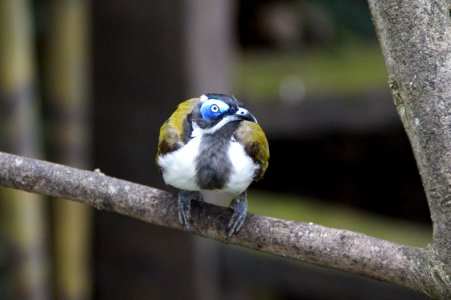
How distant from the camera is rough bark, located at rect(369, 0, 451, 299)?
2.42 metres

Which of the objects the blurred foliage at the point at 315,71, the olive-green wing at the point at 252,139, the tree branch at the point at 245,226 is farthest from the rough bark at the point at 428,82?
the blurred foliage at the point at 315,71

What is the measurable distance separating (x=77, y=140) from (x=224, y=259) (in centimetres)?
94

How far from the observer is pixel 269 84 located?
5.20m

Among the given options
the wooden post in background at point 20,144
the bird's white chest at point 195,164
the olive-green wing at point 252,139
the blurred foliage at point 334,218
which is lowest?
the blurred foliage at point 334,218

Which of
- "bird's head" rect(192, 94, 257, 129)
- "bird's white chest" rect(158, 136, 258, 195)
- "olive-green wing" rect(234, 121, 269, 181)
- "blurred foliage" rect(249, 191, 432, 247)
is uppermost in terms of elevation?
"bird's head" rect(192, 94, 257, 129)

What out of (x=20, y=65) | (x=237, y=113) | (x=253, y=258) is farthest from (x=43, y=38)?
(x=237, y=113)

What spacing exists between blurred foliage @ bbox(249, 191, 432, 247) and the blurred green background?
0.04ft

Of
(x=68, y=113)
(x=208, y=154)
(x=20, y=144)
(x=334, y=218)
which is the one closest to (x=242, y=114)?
(x=208, y=154)

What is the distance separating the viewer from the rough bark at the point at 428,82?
2.42 m

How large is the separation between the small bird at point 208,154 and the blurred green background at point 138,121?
1661mm

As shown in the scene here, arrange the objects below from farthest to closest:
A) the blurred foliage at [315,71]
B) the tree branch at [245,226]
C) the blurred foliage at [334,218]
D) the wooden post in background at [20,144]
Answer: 1. the blurred foliage at [334,218]
2. the blurred foliage at [315,71]
3. the wooden post in background at [20,144]
4. the tree branch at [245,226]

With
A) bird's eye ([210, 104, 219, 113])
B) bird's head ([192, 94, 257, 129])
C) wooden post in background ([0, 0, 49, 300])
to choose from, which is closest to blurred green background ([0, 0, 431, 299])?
wooden post in background ([0, 0, 49, 300])

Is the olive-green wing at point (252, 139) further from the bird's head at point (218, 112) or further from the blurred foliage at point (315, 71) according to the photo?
the blurred foliage at point (315, 71)

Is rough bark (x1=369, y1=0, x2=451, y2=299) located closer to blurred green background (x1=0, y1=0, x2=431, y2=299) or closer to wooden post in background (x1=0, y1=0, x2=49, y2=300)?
blurred green background (x1=0, y1=0, x2=431, y2=299)
